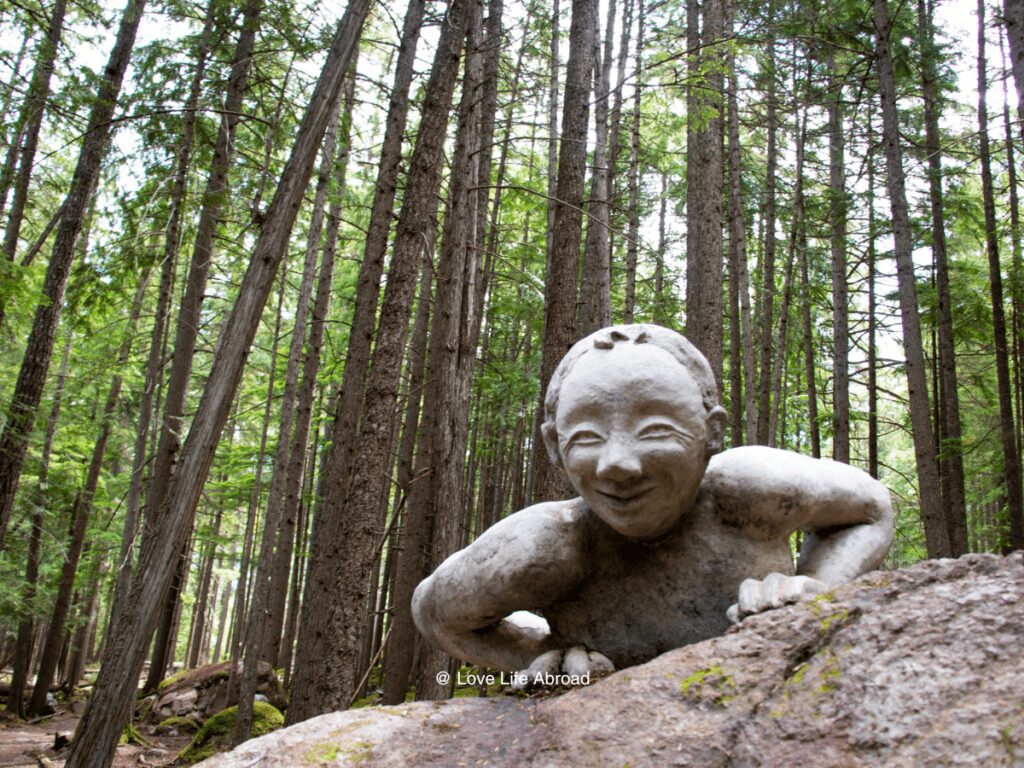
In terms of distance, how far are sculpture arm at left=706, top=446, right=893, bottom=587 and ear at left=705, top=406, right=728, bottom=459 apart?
121 millimetres

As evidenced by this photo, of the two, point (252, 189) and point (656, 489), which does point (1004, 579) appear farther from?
point (252, 189)

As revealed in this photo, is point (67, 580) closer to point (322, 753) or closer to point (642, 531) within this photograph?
point (322, 753)

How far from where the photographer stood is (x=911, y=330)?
7.92 metres

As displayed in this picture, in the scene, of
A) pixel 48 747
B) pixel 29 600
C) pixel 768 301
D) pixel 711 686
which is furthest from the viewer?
pixel 29 600

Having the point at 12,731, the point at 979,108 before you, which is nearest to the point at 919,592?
the point at 979,108

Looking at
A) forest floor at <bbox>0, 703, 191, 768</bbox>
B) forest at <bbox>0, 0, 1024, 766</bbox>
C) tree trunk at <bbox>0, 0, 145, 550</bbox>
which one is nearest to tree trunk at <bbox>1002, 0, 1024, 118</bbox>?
forest at <bbox>0, 0, 1024, 766</bbox>

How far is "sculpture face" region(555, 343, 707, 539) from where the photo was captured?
7.49ft

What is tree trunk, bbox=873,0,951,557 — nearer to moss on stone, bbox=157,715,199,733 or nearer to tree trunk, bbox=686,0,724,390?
tree trunk, bbox=686,0,724,390

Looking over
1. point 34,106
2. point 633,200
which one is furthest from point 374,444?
point 633,200

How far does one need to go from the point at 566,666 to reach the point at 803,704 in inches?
37.0

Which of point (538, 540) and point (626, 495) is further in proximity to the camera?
point (538, 540)

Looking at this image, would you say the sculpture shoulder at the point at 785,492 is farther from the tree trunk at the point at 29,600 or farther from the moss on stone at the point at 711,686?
the tree trunk at the point at 29,600

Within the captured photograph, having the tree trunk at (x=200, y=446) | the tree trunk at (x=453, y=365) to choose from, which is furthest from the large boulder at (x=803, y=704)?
the tree trunk at (x=453, y=365)

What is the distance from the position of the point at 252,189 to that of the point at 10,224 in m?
4.84
